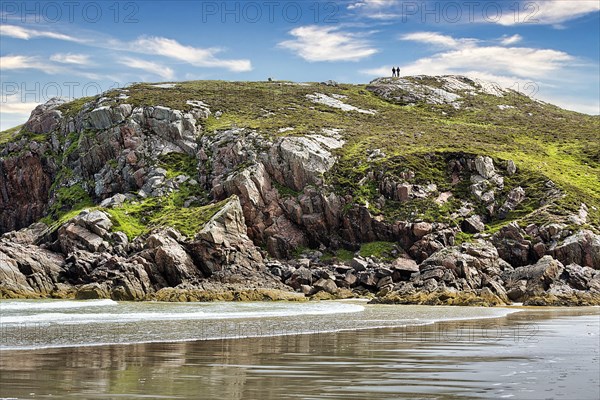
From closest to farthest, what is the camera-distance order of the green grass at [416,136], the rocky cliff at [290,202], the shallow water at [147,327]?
the shallow water at [147,327], the rocky cliff at [290,202], the green grass at [416,136]

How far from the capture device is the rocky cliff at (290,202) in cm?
6519

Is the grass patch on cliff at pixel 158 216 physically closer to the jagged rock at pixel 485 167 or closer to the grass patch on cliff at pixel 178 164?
the grass patch on cliff at pixel 178 164

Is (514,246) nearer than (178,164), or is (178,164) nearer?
(514,246)

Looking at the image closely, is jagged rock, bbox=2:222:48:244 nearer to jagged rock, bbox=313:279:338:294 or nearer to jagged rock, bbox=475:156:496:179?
jagged rock, bbox=313:279:338:294

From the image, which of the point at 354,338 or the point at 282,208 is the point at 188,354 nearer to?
the point at 354,338

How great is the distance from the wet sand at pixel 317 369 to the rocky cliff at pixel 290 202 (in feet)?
120

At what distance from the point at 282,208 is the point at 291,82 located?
74147 millimetres

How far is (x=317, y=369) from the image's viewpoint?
1598 cm

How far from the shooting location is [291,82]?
151 meters

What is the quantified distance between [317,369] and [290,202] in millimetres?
66513

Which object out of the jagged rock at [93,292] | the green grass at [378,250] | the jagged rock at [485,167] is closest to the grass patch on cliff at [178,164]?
the green grass at [378,250]

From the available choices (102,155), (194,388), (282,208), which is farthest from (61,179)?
(194,388)

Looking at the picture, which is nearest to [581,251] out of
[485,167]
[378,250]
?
[378,250]

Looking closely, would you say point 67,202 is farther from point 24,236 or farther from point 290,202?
point 290,202
